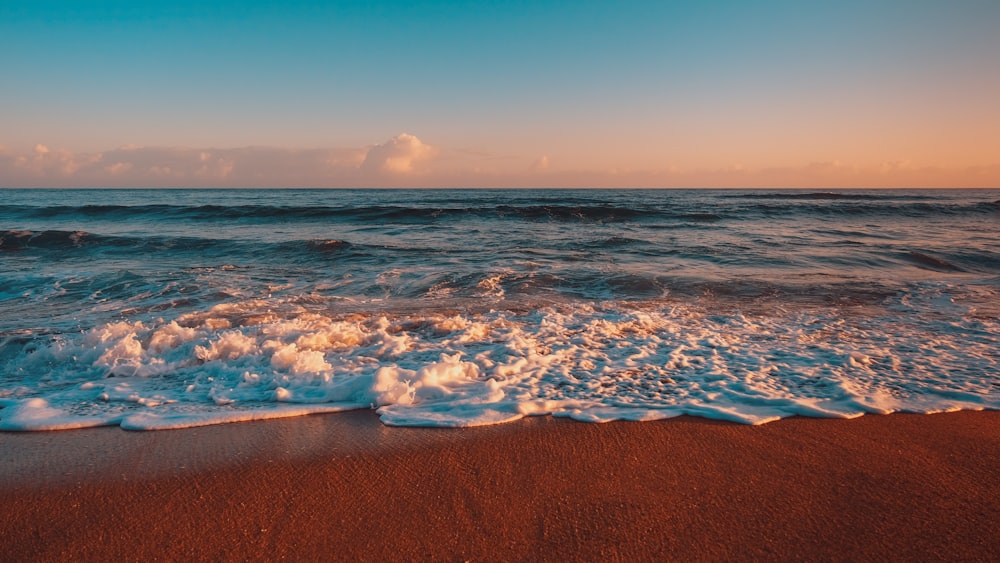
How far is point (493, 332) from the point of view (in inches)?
211

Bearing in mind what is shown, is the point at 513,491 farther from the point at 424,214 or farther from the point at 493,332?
the point at 424,214

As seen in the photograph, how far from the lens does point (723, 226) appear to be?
748 inches

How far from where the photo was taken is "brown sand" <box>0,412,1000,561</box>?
2.04 meters

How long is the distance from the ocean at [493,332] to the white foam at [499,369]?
0.02 m

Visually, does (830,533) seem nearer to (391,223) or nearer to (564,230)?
(564,230)

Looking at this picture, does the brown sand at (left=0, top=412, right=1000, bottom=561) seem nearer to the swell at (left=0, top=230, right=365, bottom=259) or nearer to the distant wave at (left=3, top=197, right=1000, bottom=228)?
the swell at (left=0, top=230, right=365, bottom=259)

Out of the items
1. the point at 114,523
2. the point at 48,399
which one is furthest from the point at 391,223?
the point at 114,523

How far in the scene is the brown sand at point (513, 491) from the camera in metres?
2.04

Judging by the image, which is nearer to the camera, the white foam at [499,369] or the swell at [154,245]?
the white foam at [499,369]

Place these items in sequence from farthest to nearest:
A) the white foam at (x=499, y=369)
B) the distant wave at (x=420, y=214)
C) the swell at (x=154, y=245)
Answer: the distant wave at (x=420, y=214), the swell at (x=154, y=245), the white foam at (x=499, y=369)

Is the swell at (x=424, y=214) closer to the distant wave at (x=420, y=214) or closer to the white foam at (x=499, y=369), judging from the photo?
the distant wave at (x=420, y=214)

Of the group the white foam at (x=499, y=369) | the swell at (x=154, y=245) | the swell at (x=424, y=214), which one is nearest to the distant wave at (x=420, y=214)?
the swell at (x=424, y=214)

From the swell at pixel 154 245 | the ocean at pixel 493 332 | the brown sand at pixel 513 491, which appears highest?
the swell at pixel 154 245

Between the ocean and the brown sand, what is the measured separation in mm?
276
